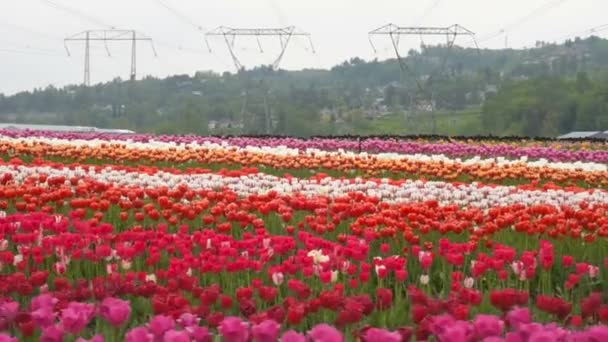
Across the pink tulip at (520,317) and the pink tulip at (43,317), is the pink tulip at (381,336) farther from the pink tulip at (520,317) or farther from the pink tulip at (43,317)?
the pink tulip at (43,317)

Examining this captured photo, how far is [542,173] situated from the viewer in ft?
50.7

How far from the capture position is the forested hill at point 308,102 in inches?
2317

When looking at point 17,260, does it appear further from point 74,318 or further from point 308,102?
point 308,102

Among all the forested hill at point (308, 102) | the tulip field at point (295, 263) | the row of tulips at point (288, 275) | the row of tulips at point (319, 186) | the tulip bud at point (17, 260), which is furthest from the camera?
the forested hill at point (308, 102)

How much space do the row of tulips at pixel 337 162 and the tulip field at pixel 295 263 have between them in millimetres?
3168

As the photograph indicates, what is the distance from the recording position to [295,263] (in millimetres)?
5477

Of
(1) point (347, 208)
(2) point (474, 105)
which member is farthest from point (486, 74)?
(1) point (347, 208)

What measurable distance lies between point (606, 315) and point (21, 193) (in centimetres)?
641

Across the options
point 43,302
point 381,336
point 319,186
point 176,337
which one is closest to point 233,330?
point 176,337

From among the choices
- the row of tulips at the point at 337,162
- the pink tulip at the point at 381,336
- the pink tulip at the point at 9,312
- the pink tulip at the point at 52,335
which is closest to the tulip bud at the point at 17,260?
the pink tulip at the point at 9,312

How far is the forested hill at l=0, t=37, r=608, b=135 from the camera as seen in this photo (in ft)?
193

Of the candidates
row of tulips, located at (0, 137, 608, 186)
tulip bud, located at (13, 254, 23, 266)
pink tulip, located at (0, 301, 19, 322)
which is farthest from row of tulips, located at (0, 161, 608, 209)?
pink tulip, located at (0, 301, 19, 322)

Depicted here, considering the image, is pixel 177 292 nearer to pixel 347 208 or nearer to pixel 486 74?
pixel 347 208

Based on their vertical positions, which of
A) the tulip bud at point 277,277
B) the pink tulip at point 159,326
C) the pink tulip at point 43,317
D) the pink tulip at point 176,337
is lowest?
the tulip bud at point 277,277
